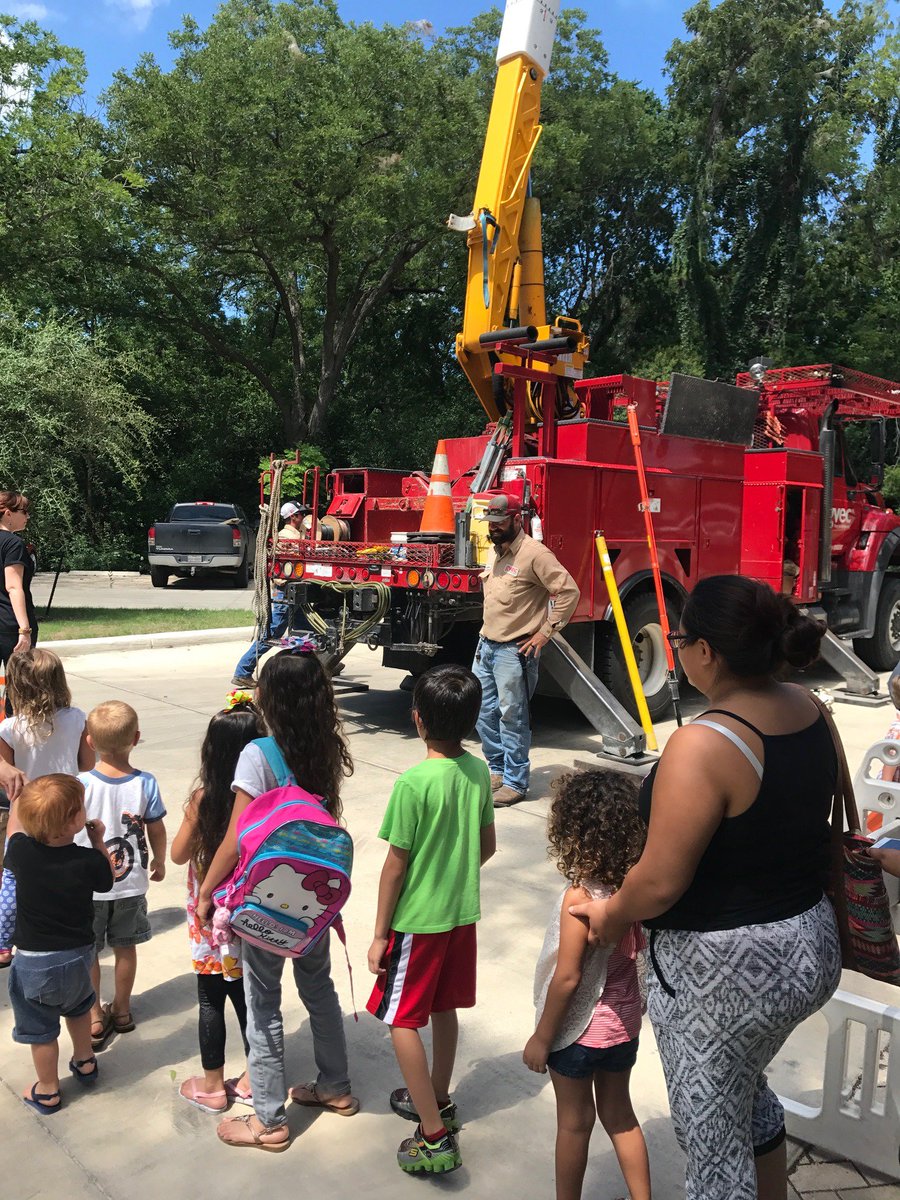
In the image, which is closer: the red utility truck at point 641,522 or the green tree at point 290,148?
the red utility truck at point 641,522

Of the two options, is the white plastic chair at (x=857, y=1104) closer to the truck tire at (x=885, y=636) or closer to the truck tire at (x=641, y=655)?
the truck tire at (x=641, y=655)

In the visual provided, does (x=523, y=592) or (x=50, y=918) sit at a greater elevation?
(x=523, y=592)

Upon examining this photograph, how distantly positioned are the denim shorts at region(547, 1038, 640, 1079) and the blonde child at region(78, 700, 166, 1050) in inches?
63.4

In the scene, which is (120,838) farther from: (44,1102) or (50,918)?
(44,1102)

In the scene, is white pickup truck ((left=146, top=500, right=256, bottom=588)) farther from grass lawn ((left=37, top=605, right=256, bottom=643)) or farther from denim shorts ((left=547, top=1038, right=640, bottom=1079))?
denim shorts ((left=547, top=1038, right=640, bottom=1079))

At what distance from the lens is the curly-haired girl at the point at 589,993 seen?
223cm

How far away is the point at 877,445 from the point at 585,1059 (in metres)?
9.67

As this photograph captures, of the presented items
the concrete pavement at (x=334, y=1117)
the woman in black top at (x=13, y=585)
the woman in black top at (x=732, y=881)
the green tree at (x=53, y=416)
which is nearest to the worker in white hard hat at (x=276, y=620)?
the woman in black top at (x=13, y=585)

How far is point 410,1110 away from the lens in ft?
9.48

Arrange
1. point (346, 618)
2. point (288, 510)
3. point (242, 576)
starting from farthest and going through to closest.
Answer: point (242, 576) → point (288, 510) → point (346, 618)

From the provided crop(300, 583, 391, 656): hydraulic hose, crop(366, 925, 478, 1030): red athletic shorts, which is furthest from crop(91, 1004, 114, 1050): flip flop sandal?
crop(300, 583, 391, 656): hydraulic hose

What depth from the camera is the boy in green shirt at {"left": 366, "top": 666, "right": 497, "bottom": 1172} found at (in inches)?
104

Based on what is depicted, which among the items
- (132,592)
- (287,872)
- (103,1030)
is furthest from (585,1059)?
(132,592)

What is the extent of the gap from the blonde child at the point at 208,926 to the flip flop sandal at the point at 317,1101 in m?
0.15
